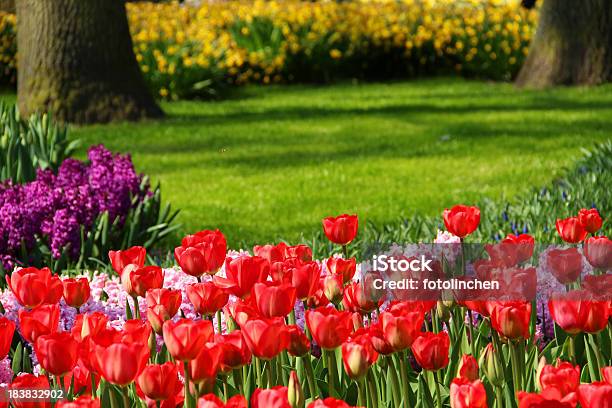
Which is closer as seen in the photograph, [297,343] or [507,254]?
[297,343]

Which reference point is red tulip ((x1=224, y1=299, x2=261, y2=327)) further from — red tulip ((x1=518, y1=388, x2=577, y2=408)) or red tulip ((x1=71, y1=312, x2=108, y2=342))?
red tulip ((x1=518, y1=388, x2=577, y2=408))

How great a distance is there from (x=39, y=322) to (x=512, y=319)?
3.46 ft

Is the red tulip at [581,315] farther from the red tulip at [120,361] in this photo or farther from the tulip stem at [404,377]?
the red tulip at [120,361]

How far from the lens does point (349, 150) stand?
10.3 metres

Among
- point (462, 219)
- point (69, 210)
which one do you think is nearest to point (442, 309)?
point (462, 219)

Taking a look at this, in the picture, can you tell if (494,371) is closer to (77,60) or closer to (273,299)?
(273,299)

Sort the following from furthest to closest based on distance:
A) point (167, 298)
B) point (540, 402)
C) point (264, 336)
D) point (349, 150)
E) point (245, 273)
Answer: point (349, 150) → point (245, 273) → point (167, 298) → point (264, 336) → point (540, 402)

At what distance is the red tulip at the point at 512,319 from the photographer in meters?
2.44

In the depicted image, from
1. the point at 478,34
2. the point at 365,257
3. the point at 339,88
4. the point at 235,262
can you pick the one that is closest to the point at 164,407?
the point at 235,262

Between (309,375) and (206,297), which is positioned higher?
(206,297)

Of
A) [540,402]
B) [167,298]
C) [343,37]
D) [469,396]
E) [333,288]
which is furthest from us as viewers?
[343,37]

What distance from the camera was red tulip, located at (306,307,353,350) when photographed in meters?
2.37

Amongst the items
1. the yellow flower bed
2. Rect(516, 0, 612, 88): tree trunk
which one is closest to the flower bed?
Rect(516, 0, 612, 88): tree trunk

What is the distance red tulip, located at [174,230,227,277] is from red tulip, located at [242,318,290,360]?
2.33 ft
